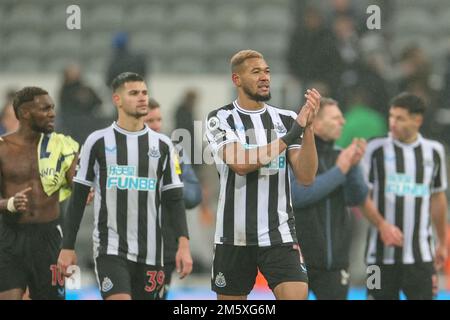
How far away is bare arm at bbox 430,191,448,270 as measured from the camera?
819cm

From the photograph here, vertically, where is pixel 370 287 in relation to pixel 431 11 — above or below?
below

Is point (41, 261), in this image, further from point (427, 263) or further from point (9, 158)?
point (427, 263)

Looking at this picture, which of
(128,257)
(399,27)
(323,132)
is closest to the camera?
(128,257)

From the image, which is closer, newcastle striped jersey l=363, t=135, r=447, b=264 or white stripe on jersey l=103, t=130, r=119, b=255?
white stripe on jersey l=103, t=130, r=119, b=255

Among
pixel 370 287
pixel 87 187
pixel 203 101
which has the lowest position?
pixel 370 287

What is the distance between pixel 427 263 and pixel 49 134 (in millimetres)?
2937

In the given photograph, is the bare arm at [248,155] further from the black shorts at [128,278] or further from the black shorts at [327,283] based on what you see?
the black shorts at [327,283]

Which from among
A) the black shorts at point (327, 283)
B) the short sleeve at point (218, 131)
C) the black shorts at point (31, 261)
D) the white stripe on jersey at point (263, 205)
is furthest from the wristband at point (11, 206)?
the black shorts at point (327, 283)

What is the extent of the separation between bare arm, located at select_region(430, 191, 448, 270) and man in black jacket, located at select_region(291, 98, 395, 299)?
49 centimetres

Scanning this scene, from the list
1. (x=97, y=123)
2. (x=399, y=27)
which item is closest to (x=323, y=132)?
(x=97, y=123)

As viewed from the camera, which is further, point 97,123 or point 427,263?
point 97,123

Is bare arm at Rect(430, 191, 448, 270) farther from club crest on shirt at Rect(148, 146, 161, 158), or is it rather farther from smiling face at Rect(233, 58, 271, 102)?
club crest on shirt at Rect(148, 146, 161, 158)

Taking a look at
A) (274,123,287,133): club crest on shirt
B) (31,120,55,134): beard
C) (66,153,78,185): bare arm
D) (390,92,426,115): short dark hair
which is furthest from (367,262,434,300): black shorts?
→ (31,120,55,134): beard

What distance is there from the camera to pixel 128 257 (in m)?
6.92
